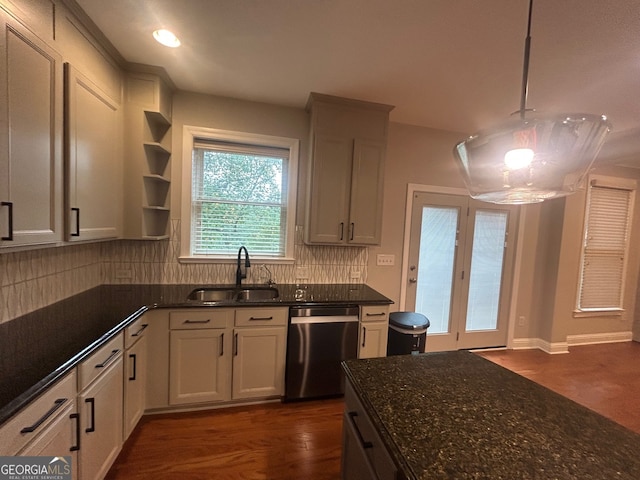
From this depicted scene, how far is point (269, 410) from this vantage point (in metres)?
2.30

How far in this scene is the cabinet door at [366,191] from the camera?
2.69m

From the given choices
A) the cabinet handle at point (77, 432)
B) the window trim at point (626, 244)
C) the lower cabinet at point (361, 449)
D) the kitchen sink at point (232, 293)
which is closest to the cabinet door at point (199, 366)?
the kitchen sink at point (232, 293)

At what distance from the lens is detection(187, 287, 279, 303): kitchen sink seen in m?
2.56

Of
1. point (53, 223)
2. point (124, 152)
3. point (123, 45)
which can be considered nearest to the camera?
Answer: point (53, 223)

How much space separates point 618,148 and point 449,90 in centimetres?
205

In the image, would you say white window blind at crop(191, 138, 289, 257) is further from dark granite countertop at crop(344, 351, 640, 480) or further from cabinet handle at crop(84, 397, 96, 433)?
dark granite countertop at crop(344, 351, 640, 480)

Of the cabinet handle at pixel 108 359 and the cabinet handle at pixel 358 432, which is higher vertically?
the cabinet handle at pixel 108 359

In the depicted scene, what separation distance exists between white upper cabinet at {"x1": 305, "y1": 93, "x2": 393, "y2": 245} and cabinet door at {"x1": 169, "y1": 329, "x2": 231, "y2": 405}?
1.20 m

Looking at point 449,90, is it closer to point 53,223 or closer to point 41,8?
point 41,8

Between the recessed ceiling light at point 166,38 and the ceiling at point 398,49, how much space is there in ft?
0.13

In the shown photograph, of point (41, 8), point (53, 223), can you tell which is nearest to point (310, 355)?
point (53, 223)

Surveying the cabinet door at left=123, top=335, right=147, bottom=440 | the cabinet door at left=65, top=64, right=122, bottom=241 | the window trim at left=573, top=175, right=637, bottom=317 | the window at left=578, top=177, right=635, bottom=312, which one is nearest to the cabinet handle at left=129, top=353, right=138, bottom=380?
the cabinet door at left=123, top=335, right=147, bottom=440

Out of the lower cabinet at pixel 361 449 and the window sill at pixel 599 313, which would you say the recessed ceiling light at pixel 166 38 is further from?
the window sill at pixel 599 313

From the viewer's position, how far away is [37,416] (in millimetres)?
1035
